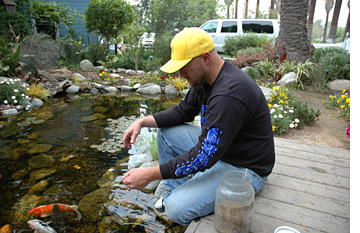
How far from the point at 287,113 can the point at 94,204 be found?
3272mm

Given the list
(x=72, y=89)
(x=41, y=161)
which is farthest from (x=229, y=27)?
(x=41, y=161)

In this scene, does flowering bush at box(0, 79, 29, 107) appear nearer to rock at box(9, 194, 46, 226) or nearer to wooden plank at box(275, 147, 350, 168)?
rock at box(9, 194, 46, 226)

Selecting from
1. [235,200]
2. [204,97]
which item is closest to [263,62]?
[204,97]

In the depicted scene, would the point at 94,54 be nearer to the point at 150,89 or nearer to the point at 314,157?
the point at 150,89

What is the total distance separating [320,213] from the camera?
1.83 m

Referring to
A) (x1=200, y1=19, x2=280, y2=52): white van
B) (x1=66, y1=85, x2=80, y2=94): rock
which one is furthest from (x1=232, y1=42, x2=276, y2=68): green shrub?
(x1=66, y1=85, x2=80, y2=94): rock

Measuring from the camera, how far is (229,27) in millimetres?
12680

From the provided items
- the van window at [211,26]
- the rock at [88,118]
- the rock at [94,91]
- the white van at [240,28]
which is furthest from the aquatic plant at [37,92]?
the van window at [211,26]

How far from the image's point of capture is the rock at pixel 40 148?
3.81 metres

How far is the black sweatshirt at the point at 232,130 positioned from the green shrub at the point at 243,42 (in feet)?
31.0

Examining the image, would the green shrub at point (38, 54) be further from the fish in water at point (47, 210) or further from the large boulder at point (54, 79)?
the fish in water at point (47, 210)

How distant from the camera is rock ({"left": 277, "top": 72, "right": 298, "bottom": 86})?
6.61 m

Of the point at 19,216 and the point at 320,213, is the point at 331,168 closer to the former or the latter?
the point at 320,213

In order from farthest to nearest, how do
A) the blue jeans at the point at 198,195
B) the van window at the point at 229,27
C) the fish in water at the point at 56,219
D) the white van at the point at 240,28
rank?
the van window at the point at 229,27 → the white van at the point at 240,28 → the fish in water at the point at 56,219 → the blue jeans at the point at 198,195
